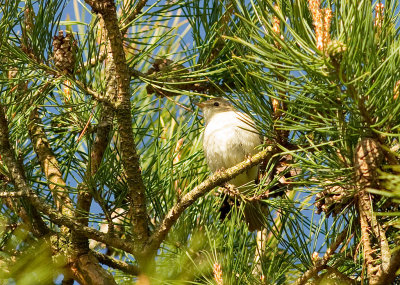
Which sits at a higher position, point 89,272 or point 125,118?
point 125,118

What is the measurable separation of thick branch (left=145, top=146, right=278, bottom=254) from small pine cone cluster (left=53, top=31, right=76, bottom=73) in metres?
0.68

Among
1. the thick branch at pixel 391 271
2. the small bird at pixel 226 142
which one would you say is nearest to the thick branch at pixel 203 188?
the thick branch at pixel 391 271

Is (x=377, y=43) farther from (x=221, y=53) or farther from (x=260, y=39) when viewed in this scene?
(x=221, y=53)

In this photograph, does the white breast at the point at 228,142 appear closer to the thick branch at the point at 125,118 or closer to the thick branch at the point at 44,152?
the thick branch at the point at 44,152

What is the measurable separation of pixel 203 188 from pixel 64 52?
0.76 metres

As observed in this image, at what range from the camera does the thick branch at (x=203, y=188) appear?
217 centimetres

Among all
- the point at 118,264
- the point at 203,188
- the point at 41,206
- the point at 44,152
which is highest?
the point at 44,152

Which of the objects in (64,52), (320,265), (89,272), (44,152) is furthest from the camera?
(44,152)

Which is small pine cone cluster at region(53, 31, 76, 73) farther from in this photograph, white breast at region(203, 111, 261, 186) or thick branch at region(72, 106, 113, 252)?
white breast at region(203, 111, 261, 186)

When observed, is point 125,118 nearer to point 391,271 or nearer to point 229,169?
point 229,169

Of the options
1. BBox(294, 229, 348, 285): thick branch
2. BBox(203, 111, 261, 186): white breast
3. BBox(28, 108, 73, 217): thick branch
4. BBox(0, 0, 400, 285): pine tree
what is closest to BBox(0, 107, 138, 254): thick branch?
BBox(0, 0, 400, 285): pine tree

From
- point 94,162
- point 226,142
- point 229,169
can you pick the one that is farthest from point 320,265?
point 226,142

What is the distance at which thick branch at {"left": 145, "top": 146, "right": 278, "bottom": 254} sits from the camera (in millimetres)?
2170

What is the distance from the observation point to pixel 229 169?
223 cm
